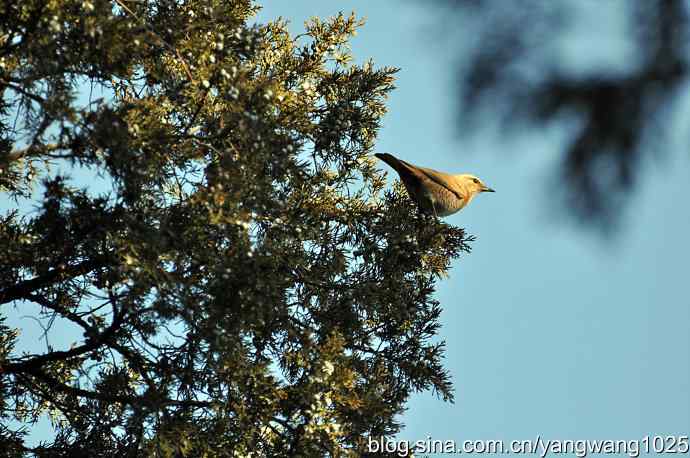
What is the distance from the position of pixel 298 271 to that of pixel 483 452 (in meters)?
1.80

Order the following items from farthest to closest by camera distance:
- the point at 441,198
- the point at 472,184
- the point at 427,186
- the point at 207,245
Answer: the point at 472,184
the point at 441,198
the point at 427,186
the point at 207,245

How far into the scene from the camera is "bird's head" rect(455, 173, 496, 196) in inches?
301

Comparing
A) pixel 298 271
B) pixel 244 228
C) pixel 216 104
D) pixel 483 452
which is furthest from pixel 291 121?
pixel 483 452

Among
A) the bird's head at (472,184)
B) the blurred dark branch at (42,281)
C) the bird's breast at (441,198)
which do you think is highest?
the bird's head at (472,184)

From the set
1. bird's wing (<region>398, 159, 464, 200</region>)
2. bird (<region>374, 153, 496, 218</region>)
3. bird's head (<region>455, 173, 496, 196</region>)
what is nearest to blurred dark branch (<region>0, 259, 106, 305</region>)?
bird (<region>374, 153, 496, 218</region>)

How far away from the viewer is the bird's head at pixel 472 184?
25.0ft

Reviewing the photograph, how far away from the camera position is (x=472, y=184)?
8.00m

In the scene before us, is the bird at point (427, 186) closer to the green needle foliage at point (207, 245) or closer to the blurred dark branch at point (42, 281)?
the green needle foliage at point (207, 245)

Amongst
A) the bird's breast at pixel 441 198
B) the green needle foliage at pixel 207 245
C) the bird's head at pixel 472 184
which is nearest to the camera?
the green needle foliage at pixel 207 245

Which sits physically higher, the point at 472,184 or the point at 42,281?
the point at 472,184

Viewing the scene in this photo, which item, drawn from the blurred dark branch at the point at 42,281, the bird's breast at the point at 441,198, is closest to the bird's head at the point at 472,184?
the bird's breast at the point at 441,198

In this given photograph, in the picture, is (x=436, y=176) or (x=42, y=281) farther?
(x=436, y=176)

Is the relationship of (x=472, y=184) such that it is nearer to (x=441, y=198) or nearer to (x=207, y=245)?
(x=441, y=198)

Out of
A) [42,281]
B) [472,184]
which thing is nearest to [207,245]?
[42,281]
